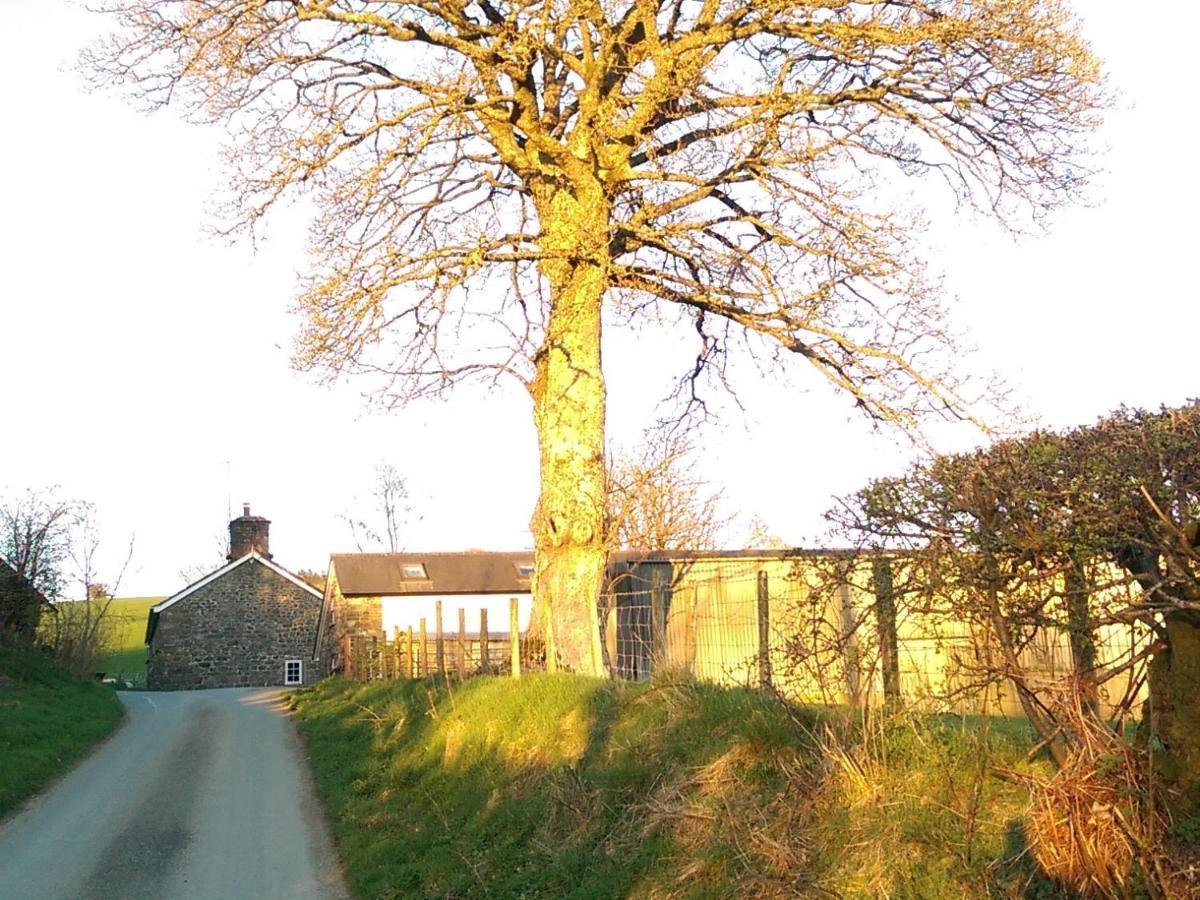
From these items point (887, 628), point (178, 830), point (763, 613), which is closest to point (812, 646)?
point (887, 628)

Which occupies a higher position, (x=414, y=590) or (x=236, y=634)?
(x=414, y=590)

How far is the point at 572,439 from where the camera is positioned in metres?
15.9

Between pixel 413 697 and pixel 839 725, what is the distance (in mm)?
13080

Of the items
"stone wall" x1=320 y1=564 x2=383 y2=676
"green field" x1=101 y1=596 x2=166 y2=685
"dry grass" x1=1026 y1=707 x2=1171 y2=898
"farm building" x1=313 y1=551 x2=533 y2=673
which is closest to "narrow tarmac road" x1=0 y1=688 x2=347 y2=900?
"dry grass" x1=1026 y1=707 x2=1171 y2=898

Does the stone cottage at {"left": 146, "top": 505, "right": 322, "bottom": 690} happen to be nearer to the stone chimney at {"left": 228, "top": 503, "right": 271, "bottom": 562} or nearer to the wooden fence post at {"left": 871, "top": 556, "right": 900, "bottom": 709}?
the stone chimney at {"left": 228, "top": 503, "right": 271, "bottom": 562}

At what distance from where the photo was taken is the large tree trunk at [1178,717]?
538 centimetres

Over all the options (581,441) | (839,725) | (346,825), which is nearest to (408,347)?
(581,441)

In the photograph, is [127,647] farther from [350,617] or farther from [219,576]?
[350,617]

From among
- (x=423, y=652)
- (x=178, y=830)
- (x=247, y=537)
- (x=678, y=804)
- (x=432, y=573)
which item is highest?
(x=247, y=537)

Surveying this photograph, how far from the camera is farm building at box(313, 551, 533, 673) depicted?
164 ft

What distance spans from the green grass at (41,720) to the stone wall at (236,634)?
18089mm

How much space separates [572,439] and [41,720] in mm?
15731

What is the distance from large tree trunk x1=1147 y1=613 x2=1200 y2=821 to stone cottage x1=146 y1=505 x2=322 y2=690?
2153 inches

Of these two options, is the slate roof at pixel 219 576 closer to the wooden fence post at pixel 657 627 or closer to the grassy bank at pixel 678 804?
the grassy bank at pixel 678 804
